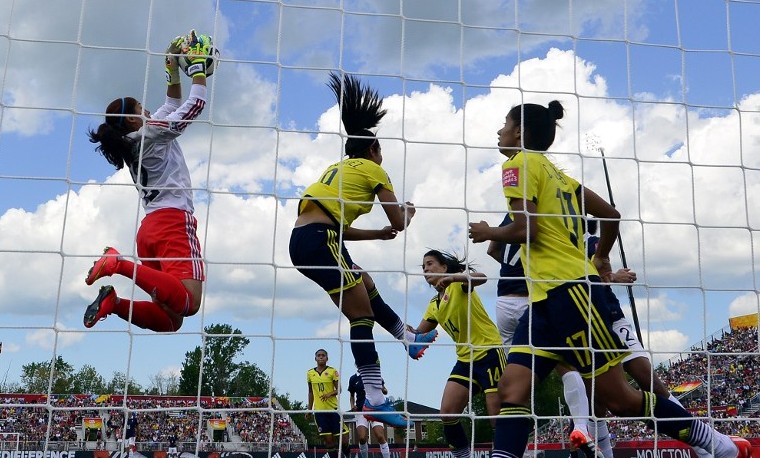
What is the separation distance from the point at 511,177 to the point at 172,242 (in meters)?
1.95

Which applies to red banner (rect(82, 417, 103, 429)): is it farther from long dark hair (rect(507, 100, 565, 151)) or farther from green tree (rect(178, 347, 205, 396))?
green tree (rect(178, 347, 205, 396))

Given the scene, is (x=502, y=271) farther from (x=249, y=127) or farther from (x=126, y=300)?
(x=126, y=300)

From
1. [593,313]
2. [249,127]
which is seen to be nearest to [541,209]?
[593,313]

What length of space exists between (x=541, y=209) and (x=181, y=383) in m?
58.4

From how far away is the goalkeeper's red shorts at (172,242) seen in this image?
449 centimetres

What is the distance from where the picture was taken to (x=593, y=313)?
3910 mm

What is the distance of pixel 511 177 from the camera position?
12.7 ft

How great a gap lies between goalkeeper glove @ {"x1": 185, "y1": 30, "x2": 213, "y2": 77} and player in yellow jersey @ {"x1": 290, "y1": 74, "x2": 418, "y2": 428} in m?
0.76

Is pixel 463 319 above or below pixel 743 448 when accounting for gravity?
above

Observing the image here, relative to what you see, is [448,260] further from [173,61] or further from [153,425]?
[153,425]

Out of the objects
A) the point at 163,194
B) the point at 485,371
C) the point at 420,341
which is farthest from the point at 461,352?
the point at 163,194

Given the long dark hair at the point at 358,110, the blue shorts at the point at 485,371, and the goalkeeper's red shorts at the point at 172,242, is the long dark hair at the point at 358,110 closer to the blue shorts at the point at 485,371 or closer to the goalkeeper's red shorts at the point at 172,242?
the goalkeeper's red shorts at the point at 172,242

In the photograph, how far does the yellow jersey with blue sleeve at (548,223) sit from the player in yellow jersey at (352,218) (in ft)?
2.63

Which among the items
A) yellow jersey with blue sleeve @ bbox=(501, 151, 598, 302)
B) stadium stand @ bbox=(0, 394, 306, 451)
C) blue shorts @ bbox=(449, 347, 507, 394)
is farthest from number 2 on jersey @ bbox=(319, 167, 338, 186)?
stadium stand @ bbox=(0, 394, 306, 451)
